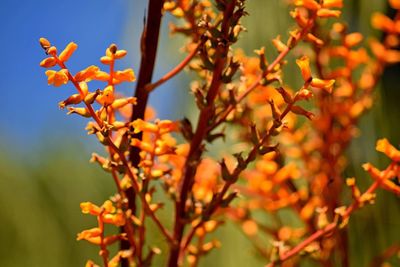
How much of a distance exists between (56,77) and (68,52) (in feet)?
0.08

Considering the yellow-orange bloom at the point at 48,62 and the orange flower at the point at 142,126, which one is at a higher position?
the yellow-orange bloom at the point at 48,62

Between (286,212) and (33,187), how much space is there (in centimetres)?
54

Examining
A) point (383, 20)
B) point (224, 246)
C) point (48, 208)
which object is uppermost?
point (383, 20)

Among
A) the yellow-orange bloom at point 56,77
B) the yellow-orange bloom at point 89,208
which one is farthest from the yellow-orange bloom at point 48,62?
the yellow-orange bloom at point 89,208

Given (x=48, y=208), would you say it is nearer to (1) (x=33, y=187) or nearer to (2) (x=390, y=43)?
(1) (x=33, y=187)

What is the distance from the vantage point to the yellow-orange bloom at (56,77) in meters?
0.48

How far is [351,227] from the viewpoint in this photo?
117cm

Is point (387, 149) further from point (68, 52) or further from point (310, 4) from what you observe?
point (68, 52)

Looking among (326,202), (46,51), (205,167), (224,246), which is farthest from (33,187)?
(46,51)

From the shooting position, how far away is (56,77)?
1.57 ft

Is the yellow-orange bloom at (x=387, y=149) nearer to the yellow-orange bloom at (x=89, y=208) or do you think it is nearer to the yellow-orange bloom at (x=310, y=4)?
the yellow-orange bloom at (x=310, y=4)

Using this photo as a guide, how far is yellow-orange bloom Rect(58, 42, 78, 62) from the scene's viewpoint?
49 cm

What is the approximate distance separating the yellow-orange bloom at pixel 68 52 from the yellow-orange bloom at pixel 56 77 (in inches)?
0.5

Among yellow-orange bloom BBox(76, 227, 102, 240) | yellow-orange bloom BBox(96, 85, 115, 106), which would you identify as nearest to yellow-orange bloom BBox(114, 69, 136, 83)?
yellow-orange bloom BBox(96, 85, 115, 106)
